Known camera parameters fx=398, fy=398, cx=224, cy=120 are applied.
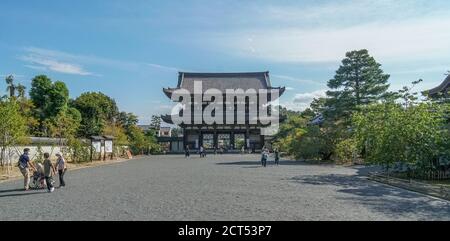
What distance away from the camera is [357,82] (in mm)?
36094

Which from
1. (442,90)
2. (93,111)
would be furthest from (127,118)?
(442,90)

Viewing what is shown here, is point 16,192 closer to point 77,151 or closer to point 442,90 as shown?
point 77,151

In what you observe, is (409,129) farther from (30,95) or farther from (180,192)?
(30,95)

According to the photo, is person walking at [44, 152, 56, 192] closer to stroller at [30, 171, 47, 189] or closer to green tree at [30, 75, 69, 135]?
stroller at [30, 171, 47, 189]

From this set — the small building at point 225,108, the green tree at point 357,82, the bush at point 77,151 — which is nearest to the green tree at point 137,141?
the small building at point 225,108

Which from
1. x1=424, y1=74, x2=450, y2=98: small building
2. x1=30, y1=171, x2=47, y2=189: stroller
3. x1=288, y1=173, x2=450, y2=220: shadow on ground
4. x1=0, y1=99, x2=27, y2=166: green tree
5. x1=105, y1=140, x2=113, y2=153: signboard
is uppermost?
x1=424, y1=74, x2=450, y2=98: small building

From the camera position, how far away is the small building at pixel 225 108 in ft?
196

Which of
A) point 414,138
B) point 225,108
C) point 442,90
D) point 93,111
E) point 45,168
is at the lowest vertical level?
point 45,168

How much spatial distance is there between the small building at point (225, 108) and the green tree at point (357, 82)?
2372cm

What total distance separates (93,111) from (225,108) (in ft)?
62.4

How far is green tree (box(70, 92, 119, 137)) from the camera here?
167 ft

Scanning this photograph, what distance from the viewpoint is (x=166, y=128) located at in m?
120

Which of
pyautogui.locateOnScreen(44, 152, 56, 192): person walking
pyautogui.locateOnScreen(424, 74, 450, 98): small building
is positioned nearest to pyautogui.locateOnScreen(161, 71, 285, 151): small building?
pyautogui.locateOnScreen(424, 74, 450, 98): small building

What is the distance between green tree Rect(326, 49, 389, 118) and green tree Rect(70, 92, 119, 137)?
29930 millimetres
